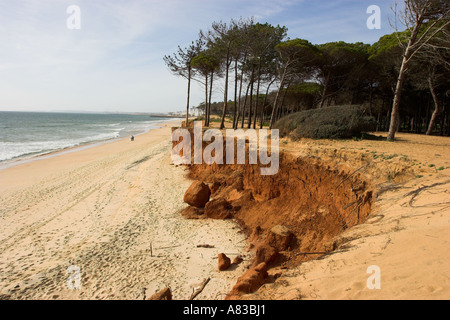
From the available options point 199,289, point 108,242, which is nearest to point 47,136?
point 108,242

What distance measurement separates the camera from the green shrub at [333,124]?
11.1m

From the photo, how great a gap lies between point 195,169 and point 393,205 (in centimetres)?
1052

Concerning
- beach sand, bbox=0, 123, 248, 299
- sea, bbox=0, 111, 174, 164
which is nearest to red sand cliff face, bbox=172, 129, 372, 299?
beach sand, bbox=0, 123, 248, 299

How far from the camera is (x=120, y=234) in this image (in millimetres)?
7547

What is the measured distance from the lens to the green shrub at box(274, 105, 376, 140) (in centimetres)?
1108

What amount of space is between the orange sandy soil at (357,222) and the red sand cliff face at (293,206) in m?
0.03

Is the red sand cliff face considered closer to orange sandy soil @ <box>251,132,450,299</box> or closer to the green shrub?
orange sandy soil @ <box>251,132,450,299</box>

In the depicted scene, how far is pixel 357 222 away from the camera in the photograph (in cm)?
560

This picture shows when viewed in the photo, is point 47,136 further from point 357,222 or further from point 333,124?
point 357,222

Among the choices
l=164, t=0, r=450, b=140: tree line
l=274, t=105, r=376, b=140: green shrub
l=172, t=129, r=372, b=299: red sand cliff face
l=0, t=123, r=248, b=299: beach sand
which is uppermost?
l=164, t=0, r=450, b=140: tree line

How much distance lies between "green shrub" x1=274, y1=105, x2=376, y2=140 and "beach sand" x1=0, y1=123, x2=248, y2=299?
6064mm
